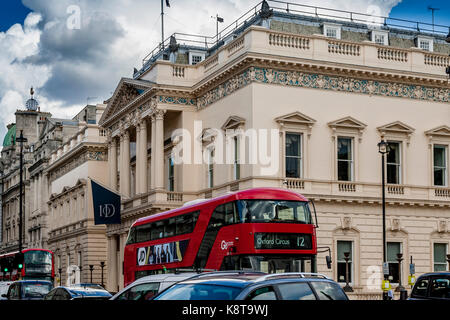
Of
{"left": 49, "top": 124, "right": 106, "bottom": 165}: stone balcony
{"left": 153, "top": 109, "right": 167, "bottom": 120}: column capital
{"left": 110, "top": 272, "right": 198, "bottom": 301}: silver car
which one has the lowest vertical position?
{"left": 110, "top": 272, "right": 198, "bottom": 301}: silver car

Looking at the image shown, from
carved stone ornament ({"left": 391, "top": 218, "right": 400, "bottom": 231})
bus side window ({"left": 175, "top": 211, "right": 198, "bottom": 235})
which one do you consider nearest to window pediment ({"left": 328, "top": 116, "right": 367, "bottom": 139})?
carved stone ornament ({"left": 391, "top": 218, "right": 400, "bottom": 231})

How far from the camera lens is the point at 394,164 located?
44344mm

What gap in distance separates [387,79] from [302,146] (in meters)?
6.56

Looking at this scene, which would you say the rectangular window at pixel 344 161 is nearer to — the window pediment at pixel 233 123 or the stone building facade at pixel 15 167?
the window pediment at pixel 233 123

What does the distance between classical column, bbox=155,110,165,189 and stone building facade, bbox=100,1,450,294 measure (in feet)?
0.19

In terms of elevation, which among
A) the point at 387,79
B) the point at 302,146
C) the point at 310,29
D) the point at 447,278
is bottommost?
the point at 447,278

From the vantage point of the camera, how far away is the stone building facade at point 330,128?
137 ft

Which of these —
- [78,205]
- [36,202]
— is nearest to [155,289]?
[78,205]

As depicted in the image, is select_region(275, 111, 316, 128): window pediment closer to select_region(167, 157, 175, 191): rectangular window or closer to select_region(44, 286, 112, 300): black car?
select_region(167, 157, 175, 191): rectangular window

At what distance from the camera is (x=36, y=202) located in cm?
9031

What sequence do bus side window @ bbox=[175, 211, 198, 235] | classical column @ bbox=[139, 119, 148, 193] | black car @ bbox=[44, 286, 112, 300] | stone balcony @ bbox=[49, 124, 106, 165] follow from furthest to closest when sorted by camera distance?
1. stone balcony @ bbox=[49, 124, 106, 165]
2. classical column @ bbox=[139, 119, 148, 193]
3. bus side window @ bbox=[175, 211, 198, 235]
4. black car @ bbox=[44, 286, 112, 300]

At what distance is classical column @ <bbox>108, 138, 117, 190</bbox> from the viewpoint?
59.7 m

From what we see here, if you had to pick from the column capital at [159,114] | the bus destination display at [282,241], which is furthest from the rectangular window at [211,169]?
the bus destination display at [282,241]
